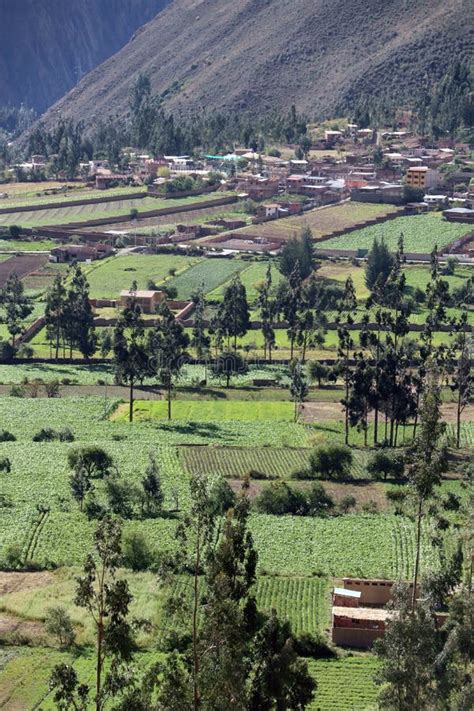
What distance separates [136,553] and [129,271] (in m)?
61.2

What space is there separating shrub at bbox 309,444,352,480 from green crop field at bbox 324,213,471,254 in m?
52.4

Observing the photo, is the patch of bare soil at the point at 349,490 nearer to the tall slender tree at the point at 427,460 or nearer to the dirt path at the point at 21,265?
the tall slender tree at the point at 427,460

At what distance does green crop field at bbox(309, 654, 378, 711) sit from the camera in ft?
121

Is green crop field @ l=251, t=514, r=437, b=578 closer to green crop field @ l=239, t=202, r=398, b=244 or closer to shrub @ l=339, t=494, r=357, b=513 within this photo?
shrub @ l=339, t=494, r=357, b=513

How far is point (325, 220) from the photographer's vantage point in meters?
125

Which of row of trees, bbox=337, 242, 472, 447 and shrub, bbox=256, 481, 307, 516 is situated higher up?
row of trees, bbox=337, 242, 472, 447

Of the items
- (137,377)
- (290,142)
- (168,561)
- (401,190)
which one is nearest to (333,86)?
(290,142)

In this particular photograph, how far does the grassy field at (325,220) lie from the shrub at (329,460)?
5904 centimetres

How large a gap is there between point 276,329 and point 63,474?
A: 1346 inches

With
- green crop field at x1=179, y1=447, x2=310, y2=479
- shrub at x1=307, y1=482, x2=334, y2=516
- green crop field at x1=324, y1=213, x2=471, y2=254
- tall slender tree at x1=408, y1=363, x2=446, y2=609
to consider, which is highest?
tall slender tree at x1=408, y1=363, x2=446, y2=609

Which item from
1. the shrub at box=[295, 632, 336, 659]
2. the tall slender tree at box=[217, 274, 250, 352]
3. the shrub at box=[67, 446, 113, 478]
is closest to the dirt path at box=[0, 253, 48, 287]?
the tall slender tree at box=[217, 274, 250, 352]

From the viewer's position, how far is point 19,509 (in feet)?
177

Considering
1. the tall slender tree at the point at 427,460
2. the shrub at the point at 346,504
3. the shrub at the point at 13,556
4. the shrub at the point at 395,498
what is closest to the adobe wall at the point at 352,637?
the tall slender tree at the point at 427,460

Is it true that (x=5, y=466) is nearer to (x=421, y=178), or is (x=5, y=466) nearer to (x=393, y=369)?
(x=393, y=369)
